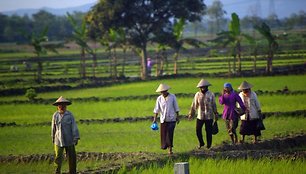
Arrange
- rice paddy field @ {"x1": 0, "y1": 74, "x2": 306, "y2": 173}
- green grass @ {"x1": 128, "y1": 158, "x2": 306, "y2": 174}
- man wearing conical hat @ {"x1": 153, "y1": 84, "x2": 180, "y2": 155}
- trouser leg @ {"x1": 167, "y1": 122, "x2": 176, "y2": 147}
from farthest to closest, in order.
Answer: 1. man wearing conical hat @ {"x1": 153, "y1": 84, "x2": 180, "y2": 155}
2. trouser leg @ {"x1": 167, "y1": 122, "x2": 176, "y2": 147}
3. rice paddy field @ {"x1": 0, "y1": 74, "x2": 306, "y2": 173}
4. green grass @ {"x1": 128, "y1": 158, "x2": 306, "y2": 174}

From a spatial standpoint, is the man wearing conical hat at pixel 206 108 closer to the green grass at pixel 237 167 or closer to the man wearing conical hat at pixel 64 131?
the green grass at pixel 237 167

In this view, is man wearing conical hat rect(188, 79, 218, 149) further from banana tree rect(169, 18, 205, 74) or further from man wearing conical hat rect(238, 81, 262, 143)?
banana tree rect(169, 18, 205, 74)

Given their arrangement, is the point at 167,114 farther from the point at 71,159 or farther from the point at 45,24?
the point at 45,24

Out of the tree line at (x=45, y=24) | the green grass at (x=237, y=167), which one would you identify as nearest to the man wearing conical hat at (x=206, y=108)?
→ the green grass at (x=237, y=167)

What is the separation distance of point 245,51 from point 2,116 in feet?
109

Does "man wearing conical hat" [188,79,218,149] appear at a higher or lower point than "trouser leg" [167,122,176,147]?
higher

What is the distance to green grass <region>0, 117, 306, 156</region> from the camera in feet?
47.2

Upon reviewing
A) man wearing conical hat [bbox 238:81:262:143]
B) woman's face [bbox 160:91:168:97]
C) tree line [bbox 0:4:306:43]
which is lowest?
man wearing conical hat [bbox 238:81:262:143]

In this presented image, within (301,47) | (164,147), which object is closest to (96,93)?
(164,147)

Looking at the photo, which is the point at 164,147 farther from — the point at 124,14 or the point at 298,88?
the point at 124,14

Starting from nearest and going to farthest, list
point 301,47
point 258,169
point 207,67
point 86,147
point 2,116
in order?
point 258,169, point 86,147, point 2,116, point 207,67, point 301,47

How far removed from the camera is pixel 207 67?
4234cm

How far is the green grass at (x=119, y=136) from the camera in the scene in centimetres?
1440

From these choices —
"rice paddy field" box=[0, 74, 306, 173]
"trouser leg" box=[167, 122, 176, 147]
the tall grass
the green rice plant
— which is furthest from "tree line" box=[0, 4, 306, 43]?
"trouser leg" box=[167, 122, 176, 147]
